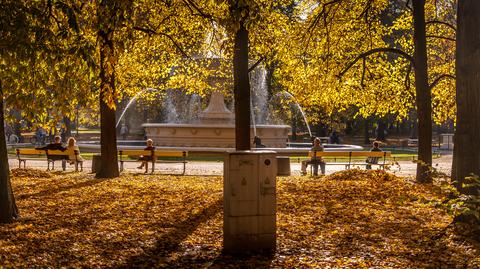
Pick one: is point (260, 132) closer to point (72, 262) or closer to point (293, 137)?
point (72, 262)

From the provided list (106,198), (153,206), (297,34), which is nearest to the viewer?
(153,206)

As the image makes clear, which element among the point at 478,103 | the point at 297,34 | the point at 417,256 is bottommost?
the point at 417,256

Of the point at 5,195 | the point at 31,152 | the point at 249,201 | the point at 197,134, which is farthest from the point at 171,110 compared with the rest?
the point at 249,201

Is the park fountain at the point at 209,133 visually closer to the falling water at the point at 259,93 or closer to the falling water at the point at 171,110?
the falling water at the point at 259,93

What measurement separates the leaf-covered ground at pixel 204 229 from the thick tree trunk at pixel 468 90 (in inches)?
36.2

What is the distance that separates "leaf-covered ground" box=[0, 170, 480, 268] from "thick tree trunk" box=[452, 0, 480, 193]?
92 centimetres

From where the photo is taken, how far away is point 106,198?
1149cm

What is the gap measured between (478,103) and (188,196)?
581 centimetres

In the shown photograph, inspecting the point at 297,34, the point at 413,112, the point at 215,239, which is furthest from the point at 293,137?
the point at 215,239

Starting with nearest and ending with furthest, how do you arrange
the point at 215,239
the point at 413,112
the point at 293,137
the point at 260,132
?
the point at 215,239, the point at 260,132, the point at 413,112, the point at 293,137

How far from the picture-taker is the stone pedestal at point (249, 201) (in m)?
7.00

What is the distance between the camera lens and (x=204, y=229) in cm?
860

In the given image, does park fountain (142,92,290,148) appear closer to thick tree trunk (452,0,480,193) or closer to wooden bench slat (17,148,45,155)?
wooden bench slat (17,148,45,155)

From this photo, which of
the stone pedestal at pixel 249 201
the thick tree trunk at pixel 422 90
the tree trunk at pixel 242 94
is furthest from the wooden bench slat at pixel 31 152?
the stone pedestal at pixel 249 201
